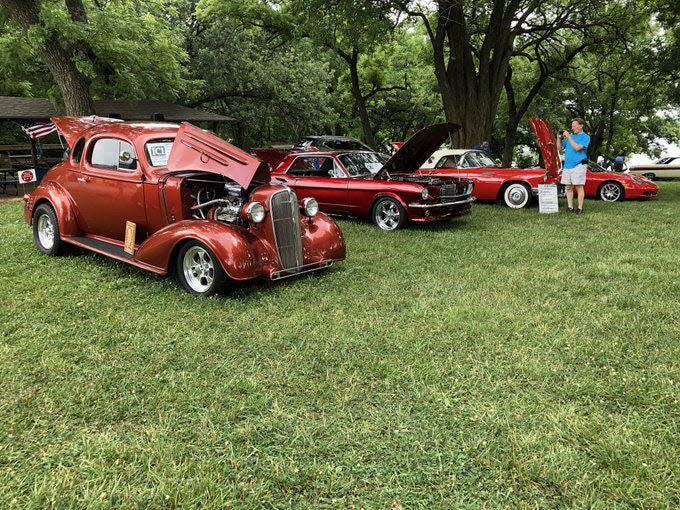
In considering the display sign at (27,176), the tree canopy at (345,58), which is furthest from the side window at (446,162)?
the display sign at (27,176)

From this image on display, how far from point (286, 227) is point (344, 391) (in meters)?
2.50

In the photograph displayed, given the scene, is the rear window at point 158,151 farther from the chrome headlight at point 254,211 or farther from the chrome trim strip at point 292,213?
the chrome trim strip at point 292,213

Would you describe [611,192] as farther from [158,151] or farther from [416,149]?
[158,151]

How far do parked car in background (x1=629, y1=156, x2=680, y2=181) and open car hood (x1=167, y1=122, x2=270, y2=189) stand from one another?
25.8 metres

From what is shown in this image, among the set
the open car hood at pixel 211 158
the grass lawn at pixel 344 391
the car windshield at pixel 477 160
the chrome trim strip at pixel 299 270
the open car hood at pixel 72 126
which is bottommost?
the grass lawn at pixel 344 391

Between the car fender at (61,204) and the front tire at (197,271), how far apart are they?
207 centimetres

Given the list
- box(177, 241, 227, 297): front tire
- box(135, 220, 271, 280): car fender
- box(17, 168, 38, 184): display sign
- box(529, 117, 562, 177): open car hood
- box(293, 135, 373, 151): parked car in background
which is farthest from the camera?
box(293, 135, 373, 151): parked car in background

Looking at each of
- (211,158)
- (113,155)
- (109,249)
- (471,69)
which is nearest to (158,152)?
(113,155)

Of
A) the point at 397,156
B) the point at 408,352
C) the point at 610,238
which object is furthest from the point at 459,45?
the point at 408,352

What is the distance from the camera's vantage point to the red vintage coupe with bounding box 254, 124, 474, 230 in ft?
28.1

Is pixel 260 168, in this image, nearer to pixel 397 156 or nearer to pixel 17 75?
pixel 397 156

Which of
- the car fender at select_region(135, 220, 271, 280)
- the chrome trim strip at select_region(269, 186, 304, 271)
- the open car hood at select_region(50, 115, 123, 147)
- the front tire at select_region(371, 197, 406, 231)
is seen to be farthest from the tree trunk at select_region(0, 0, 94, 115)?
the chrome trim strip at select_region(269, 186, 304, 271)

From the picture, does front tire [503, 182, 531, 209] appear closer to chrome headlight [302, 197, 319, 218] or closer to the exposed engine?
chrome headlight [302, 197, 319, 218]

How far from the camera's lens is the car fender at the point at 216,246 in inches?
184
